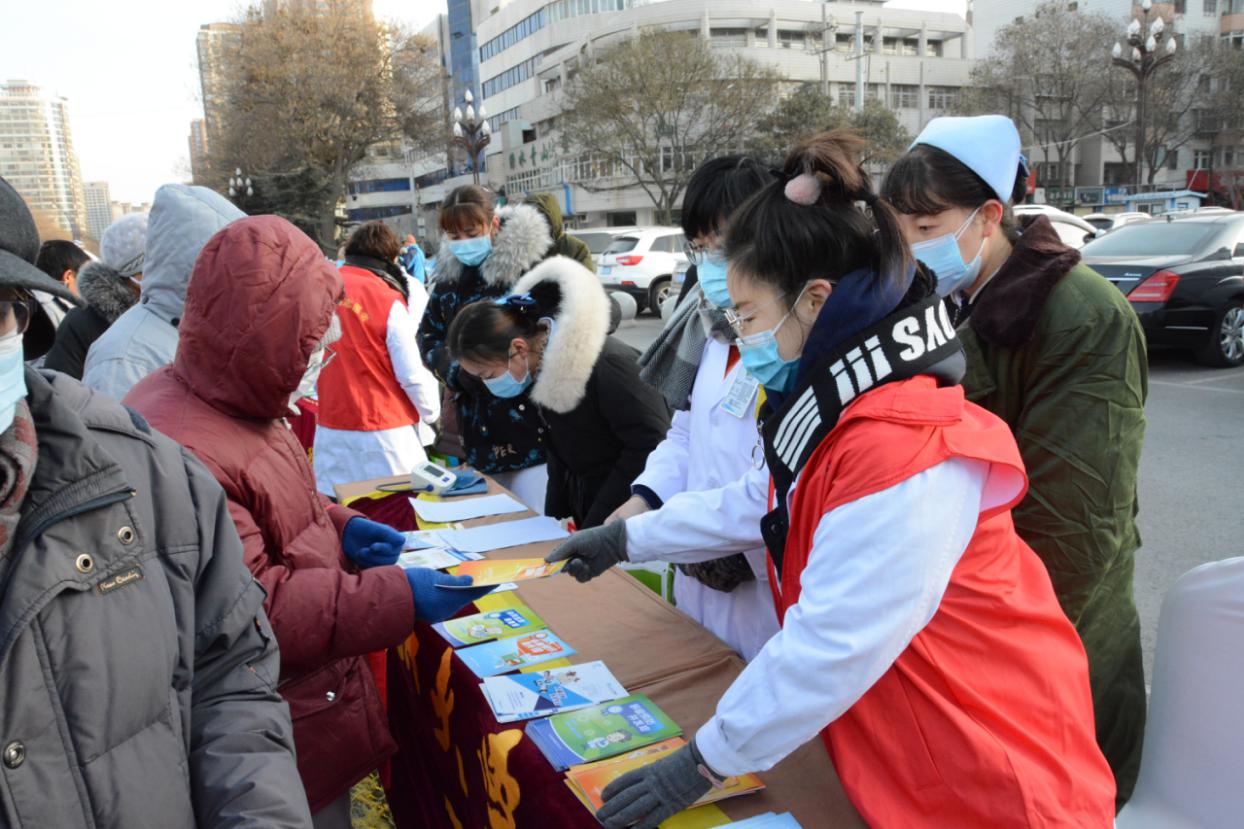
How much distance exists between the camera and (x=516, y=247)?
4.46 metres

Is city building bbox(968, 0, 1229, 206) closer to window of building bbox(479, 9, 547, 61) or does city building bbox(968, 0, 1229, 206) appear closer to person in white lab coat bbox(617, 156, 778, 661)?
window of building bbox(479, 9, 547, 61)

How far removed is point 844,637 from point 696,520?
792 mm

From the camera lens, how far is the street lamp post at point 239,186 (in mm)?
37537

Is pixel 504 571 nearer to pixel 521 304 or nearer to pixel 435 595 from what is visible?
pixel 435 595

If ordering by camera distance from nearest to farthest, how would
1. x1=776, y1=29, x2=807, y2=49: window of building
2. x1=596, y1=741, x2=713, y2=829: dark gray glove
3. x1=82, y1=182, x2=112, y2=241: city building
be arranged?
x1=596, y1=741, x2=713, y2=829: dark gray glove < x1=776, y1=29, x2=807, y2=49: window of building < x1=82, y1=182, x2=112, y2=241: city building

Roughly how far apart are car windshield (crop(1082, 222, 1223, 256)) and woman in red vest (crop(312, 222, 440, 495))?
8589 mm

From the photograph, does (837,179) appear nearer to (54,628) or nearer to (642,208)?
(54,628)

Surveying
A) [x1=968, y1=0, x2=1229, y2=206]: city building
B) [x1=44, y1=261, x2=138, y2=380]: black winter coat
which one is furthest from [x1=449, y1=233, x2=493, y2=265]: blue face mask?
[x1=968, y1=0, x2=1229, y2=206]: city building

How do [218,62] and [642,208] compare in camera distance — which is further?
[642,208]

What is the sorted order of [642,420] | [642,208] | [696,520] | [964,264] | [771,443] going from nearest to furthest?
[771,443]
[696,520]
[964,264]
[642,420]
[642,208]

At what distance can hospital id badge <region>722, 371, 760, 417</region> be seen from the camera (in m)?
2.14

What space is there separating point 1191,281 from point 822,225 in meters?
9.42

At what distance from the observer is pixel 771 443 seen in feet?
4.81

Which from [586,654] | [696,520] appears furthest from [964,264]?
[586,654]
